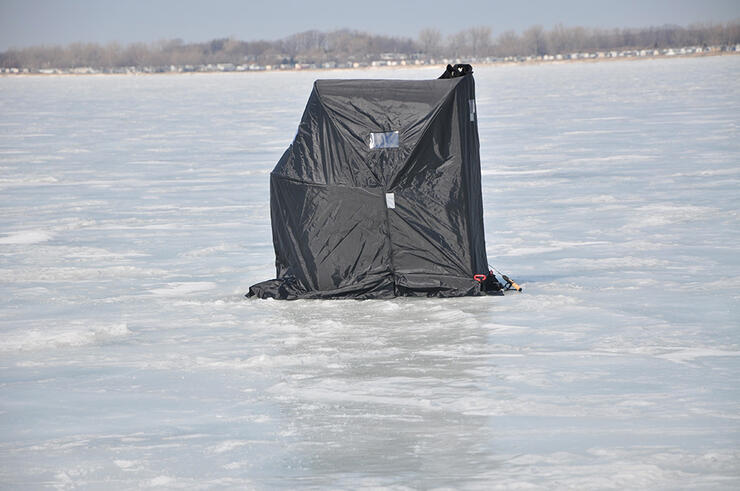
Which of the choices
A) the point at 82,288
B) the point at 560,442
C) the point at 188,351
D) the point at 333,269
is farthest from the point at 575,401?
the point at 82,288

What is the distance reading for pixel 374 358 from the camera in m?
5.68

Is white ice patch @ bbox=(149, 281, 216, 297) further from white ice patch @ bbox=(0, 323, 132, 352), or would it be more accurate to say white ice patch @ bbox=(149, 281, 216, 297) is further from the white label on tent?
the white label on tent

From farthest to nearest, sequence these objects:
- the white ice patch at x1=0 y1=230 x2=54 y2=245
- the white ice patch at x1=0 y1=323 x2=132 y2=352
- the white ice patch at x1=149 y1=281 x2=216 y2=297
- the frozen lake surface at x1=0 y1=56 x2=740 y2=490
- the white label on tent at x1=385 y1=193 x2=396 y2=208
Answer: the white ice patch at x1=0 y1=230 x2=54 y2=245 → the white ice patch at x1=149 y1=281 x2=216 y2=297 → the white label on tent at x1=385 y1=193 x2=396 y2=208 → the white ice patch at x1=0 y1=323 x2=132 y2=352 → the frozen lake surface at x1=0 y1=56 x2=740 y2=490

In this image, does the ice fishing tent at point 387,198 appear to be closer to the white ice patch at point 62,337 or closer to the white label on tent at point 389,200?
the white label on tent at point 389,200

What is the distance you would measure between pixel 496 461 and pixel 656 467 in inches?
24.5

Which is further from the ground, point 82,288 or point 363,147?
point 363,147

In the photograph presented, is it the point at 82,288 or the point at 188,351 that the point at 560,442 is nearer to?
the point at 188,351

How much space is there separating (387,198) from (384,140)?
42 centimetres

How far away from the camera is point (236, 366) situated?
5.64 meters

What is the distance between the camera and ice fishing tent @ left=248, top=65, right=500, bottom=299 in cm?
725

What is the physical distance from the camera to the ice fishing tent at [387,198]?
725 centimetres

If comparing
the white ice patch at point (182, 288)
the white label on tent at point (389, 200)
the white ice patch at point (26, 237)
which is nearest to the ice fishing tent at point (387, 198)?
the white label on tent at point (389, 200)

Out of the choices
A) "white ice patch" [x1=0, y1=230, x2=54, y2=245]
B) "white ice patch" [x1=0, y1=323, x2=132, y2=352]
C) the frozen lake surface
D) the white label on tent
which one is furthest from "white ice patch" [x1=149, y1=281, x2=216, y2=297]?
"white ice patch" [x1=0, y1=230, x2=54, y2=245]

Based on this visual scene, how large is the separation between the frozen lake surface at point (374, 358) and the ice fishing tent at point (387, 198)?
264mm
